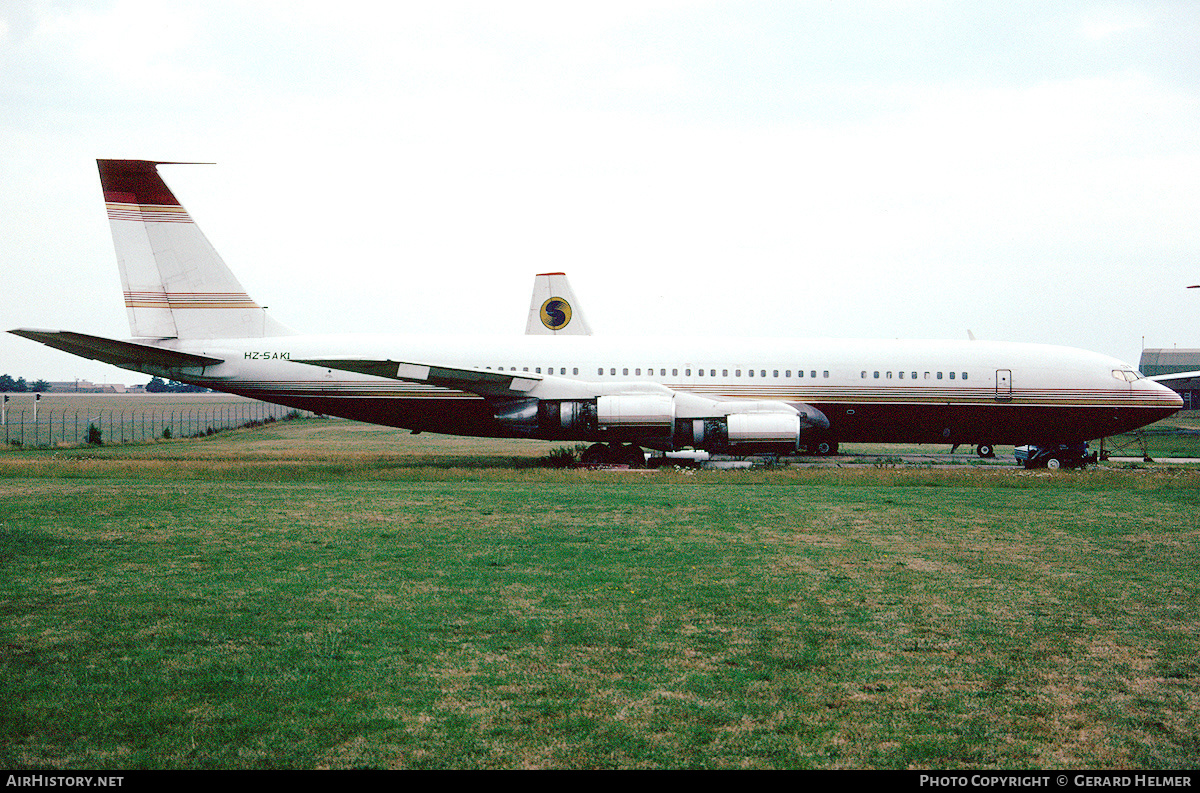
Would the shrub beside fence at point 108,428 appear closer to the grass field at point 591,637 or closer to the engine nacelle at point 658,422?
the engine nacelle at point 658,422

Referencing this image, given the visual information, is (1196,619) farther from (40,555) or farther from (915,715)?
(40,555)

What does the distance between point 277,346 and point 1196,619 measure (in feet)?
77.0

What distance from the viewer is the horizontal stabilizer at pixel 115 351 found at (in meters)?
21.7

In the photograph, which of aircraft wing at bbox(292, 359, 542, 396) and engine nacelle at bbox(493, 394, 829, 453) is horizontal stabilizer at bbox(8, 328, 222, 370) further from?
engine nacelle at bbox(493, 394, 829, 453)

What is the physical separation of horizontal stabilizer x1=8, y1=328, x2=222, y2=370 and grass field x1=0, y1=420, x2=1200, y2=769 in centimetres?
994

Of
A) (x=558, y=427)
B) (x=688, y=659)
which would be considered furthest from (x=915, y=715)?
(x=558, y=427)

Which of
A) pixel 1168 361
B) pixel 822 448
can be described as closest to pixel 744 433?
pixel 822 448

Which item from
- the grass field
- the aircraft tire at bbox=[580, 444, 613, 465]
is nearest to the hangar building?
the aircraft tire at bbox=[580, 444, 613, 465]

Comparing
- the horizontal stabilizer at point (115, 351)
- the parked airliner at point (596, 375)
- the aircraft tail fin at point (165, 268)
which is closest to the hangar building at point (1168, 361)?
the parked airliner at point (596, 375)

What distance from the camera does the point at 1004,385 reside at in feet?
85.5

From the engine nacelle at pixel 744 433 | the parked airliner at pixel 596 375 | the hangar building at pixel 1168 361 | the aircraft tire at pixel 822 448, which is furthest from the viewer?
the hangar building at pixel 1168 361

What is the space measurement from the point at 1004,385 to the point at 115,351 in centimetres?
2486

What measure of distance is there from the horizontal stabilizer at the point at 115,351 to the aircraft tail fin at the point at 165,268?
3.87ft

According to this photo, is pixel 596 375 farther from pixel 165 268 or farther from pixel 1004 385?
pixel 165 268
